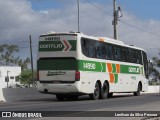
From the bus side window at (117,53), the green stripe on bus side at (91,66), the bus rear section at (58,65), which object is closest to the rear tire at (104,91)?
the green stripe on bus side at (91,66)

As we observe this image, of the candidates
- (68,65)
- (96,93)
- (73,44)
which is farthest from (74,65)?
(96,93)

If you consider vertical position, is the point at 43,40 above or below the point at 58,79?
above

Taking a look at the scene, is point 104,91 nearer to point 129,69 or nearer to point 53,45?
point 129,69

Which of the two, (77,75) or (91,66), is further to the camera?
(91,66)

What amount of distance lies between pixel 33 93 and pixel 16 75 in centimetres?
6854

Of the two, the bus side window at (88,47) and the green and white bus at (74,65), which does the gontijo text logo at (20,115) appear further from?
the bus side window at (88,47)

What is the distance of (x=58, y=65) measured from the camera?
26469 mm

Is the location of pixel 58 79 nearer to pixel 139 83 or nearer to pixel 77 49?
pixel 77 49

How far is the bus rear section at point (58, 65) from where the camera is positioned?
26.2 m

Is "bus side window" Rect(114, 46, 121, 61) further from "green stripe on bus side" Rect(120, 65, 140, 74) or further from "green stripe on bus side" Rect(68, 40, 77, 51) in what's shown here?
"green stripe on bus side" Rect(68, 40, 77, 51)

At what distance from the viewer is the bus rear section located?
86.0 ft

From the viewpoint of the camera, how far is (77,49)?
2620 centimetres

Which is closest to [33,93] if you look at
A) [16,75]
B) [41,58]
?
[41,58]

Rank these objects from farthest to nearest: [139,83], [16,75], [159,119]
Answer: [16,75]
[139,83]
[159,119]
